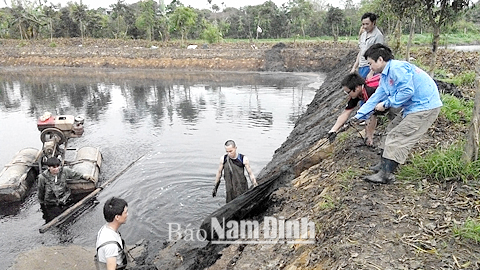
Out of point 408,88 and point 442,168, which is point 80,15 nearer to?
point 408,88

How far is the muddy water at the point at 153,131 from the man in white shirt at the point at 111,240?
360 cm

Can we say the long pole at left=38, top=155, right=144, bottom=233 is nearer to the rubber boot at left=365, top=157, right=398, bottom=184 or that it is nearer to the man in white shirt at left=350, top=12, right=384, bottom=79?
the rubber boot at left=365, top=157, right=398, bottom=184

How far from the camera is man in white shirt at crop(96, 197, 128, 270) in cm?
382

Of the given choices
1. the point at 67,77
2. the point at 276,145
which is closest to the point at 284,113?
the point at 276,145

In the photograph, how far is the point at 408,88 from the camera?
13.2ft

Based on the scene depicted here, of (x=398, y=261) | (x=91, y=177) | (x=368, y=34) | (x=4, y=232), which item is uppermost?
(x=368, y=34)

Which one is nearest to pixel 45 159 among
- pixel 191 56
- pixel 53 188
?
pixel 53 188

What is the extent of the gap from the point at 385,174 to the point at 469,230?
3.86 feet

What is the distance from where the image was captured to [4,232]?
304 inches

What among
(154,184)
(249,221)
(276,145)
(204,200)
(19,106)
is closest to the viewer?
(249,221)

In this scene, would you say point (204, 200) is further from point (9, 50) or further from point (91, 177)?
point (9, 50)

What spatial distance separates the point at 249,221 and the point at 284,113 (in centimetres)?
1349

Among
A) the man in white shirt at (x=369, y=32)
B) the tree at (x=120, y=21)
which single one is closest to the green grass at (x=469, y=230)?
the man in white shirt at (x=369, y=32)

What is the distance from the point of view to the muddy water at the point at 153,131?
8086mm
